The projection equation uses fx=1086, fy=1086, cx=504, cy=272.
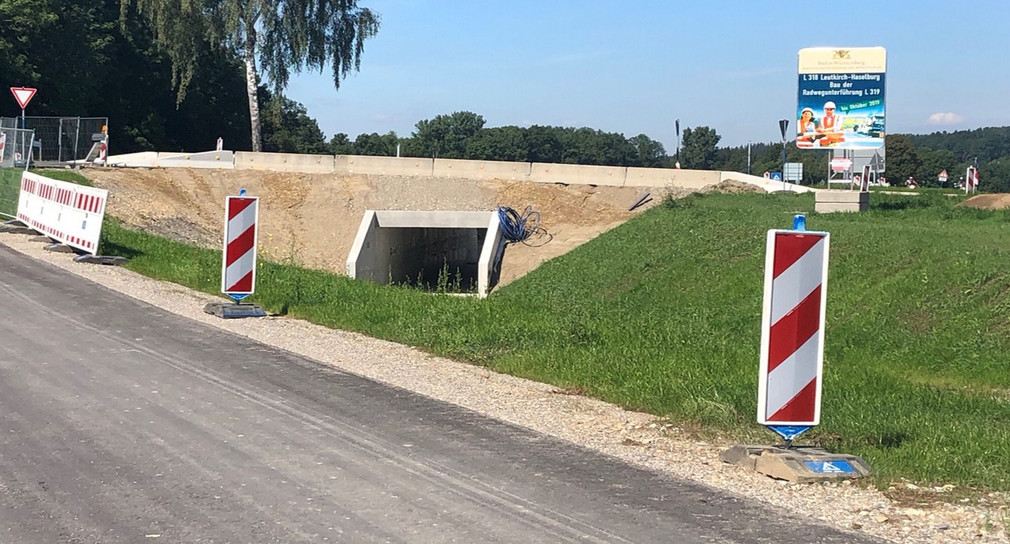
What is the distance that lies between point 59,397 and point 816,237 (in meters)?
5.73

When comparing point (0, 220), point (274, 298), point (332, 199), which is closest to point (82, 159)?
point (332, 199)

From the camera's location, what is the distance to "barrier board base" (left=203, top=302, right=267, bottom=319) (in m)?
13.2

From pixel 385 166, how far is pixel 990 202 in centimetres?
2235

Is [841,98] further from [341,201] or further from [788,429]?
[788,429]

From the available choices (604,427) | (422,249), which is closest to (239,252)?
(604,427)

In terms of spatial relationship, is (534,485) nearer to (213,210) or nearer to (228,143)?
(213,210)

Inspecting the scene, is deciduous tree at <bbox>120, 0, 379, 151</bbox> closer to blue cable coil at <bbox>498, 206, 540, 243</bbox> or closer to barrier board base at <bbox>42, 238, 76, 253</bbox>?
blue cable coil at <bbox>498, 206, 540, 243</bbox>

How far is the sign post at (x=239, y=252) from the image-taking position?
533 inches

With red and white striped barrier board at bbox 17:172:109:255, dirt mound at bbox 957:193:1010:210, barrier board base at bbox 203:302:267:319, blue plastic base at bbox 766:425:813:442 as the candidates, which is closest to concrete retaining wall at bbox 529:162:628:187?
dirt mound at bbox 957:193:1010:210

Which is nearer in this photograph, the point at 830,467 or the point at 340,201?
the point at 830,467

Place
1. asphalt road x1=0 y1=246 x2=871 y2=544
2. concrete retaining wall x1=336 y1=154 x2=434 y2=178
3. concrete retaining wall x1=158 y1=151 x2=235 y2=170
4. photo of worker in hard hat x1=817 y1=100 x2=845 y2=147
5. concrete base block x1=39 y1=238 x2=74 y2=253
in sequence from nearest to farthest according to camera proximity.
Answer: asphalt road x1=0 y1=246 x2=871 y2=544, concrete base block x1=39 y1=238 x2=74 y2=253, photo of worker in hard hat x1=817 y1=100 x2=845 y2=147, concrete retaining wall x1=158 y1=151 x2=235 y2=170, concrete retaining wall x1=336 y1=154 x2=434 y2=178

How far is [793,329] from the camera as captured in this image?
6832mm

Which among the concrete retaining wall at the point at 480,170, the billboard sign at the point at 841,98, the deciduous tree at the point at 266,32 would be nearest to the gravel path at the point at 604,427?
the billboard sign at the point at 841,98

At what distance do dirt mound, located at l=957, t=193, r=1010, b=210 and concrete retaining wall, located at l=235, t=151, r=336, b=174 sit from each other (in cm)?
2362
